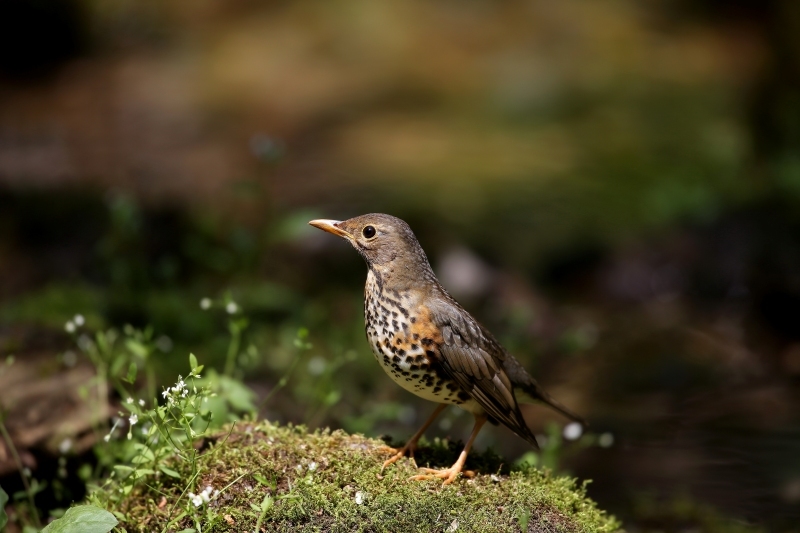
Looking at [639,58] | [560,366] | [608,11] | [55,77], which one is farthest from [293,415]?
[608,11]

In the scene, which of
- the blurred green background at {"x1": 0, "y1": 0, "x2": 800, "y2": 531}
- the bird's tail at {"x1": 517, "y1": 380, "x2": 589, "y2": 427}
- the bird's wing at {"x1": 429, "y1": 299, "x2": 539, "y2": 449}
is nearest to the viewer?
the bird's wing at {"x1": 429, "y1": 299, "x2": 539, "y2": 449}

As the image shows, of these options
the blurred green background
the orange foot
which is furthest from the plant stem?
the orange foot

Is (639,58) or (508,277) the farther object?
(639,58)

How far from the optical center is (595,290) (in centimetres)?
1052

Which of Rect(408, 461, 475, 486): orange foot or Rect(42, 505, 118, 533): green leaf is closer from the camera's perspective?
Rect(42, 505, 118, 533): green leaf

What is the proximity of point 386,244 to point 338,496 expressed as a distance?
133cm

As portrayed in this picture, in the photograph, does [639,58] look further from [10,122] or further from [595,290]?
[10,122]

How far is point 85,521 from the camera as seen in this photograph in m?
3.76

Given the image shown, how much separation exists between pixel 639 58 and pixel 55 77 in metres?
10.9

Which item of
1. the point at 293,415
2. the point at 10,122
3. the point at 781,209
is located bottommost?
the point at 10,122

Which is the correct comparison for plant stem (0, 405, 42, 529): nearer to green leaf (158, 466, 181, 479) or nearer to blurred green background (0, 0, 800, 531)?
green leaf (158, 466, 181, 479)

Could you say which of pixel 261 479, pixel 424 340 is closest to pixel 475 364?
pixel 424 340

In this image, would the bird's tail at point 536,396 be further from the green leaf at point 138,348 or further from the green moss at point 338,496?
the green leaf at point 138,348

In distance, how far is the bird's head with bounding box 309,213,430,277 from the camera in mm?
4629
